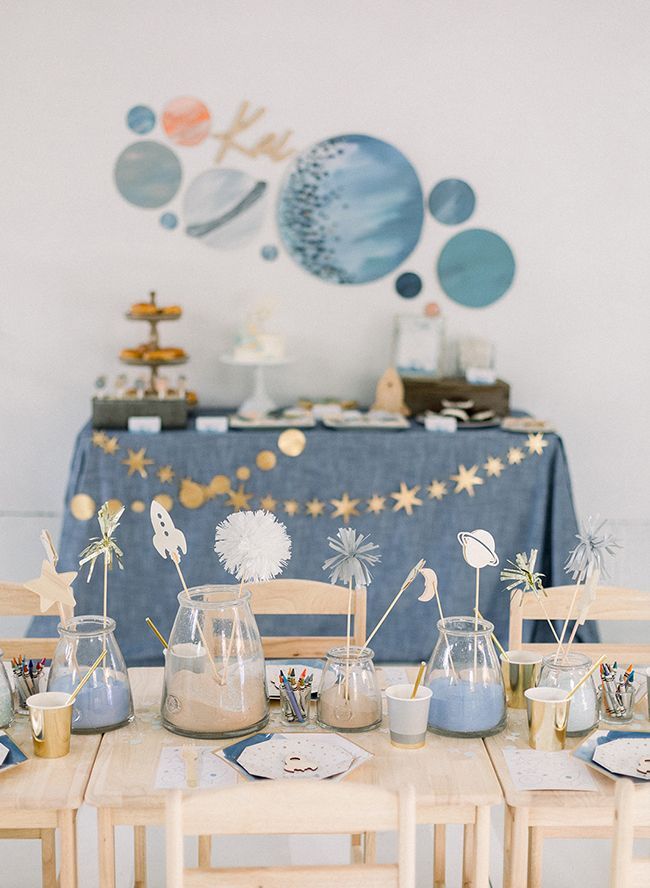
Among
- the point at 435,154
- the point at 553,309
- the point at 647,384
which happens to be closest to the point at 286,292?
the point at 435,154

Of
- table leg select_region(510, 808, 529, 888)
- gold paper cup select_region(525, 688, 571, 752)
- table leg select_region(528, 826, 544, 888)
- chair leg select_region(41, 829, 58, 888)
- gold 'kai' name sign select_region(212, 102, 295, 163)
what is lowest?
chair leg select_region(41, 829, 58, 888)

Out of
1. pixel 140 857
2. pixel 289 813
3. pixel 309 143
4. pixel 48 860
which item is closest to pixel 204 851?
pixel 140 857

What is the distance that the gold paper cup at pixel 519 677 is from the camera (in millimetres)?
1862

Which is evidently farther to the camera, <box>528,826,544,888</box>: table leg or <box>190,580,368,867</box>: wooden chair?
<box>190,580,368,867</box>: wooden chair

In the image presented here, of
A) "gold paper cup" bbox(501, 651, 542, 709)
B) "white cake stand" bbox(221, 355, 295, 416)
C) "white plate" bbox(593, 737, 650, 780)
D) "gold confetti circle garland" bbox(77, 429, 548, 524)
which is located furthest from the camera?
"white cake stand" bbox(221, 355, 295, 416)

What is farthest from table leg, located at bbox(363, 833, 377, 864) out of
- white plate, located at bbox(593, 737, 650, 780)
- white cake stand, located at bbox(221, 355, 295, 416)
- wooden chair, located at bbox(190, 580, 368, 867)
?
white cake stand, located at bbox(221, 355, 295, 416)

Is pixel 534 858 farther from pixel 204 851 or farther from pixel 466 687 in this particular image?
pixel 204 851

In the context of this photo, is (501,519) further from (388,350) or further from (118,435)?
(118,435)

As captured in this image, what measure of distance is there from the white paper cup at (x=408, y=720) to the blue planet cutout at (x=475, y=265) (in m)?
2.57

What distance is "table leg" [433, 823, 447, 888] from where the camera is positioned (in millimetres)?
2328

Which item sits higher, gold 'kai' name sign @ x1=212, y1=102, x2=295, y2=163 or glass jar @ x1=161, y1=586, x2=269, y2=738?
gold 'kai' name sign @ x1=212, y1=102, x2=295, y2=163

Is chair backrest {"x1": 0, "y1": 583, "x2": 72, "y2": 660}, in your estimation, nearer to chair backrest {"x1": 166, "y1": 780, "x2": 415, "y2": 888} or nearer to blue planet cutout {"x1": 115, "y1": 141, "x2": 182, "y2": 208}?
chair backrest {"x1": 166, "y1": 780, "x2": 415, "y2": 888}

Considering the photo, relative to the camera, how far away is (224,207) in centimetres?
399

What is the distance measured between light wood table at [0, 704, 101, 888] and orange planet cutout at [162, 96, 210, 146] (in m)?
2.73
